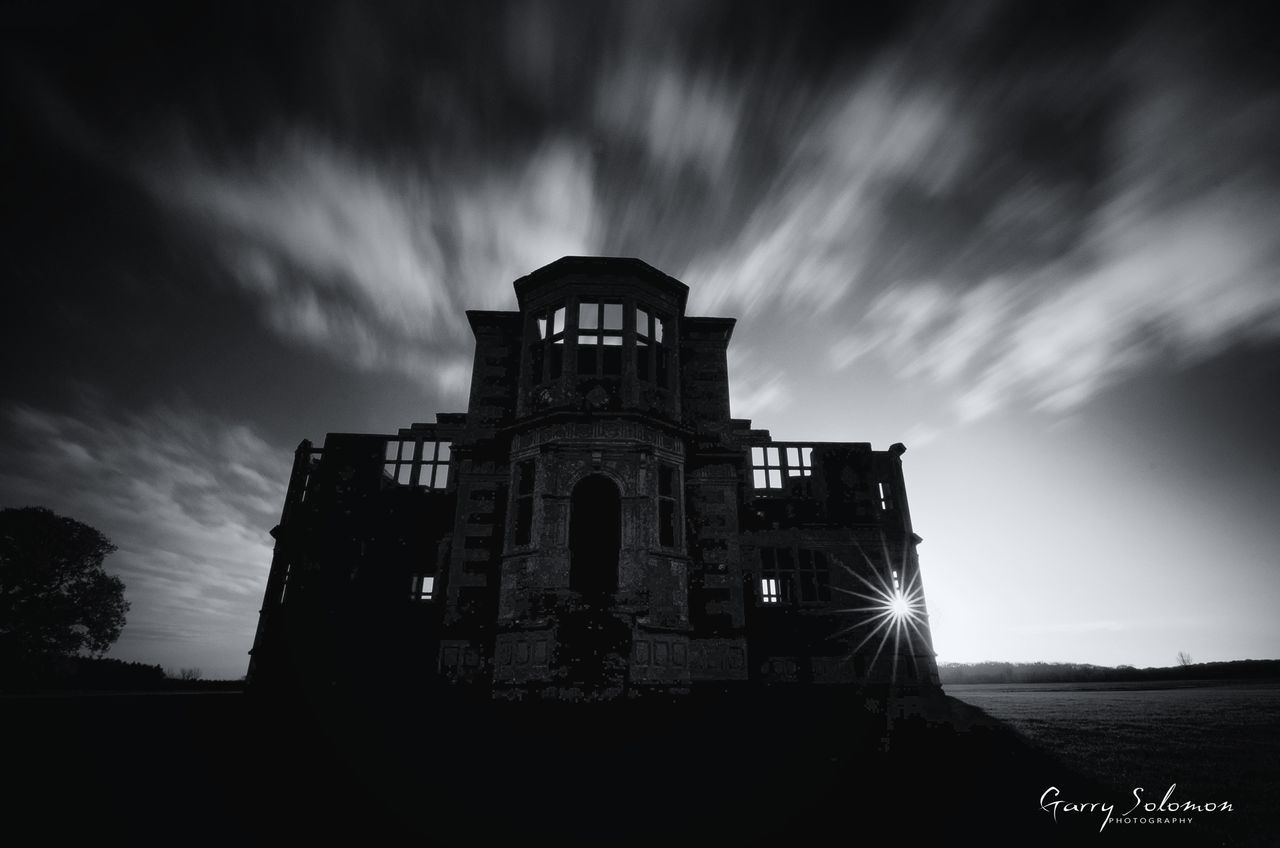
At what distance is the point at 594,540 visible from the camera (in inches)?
604

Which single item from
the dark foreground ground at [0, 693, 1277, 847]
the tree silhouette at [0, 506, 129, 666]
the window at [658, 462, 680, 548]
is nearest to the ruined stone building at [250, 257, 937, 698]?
the window at [658, 462, 680, 548]

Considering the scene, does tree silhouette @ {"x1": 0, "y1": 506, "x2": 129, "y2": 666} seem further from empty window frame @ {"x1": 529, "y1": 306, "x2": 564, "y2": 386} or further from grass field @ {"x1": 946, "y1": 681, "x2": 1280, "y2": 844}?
grass field @ {"x1": 946, "y1": 681, "x2": 1280, "y2": 844}

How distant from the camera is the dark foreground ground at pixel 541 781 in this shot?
531 centimetres

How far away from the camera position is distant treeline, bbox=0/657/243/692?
25.8 metres

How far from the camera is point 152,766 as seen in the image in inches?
290

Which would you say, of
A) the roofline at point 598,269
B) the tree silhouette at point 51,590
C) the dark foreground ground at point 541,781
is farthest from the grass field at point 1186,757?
the tree silhouette at point 51,590

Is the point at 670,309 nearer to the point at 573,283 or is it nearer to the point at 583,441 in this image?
the point at 573,283

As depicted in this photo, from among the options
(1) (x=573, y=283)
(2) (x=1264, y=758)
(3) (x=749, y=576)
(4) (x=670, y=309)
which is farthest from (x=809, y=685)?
(1) (x=573, y=283)

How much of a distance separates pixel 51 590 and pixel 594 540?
34834mm

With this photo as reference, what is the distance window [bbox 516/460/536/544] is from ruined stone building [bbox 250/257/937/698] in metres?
0.06

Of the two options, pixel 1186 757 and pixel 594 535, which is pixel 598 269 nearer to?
pixel 594 535

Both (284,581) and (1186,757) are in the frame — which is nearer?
(1186,757)

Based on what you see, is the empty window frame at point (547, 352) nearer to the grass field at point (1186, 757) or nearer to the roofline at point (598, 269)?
the roofline at point (598, 269)

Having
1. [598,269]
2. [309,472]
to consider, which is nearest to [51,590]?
[309,472]
